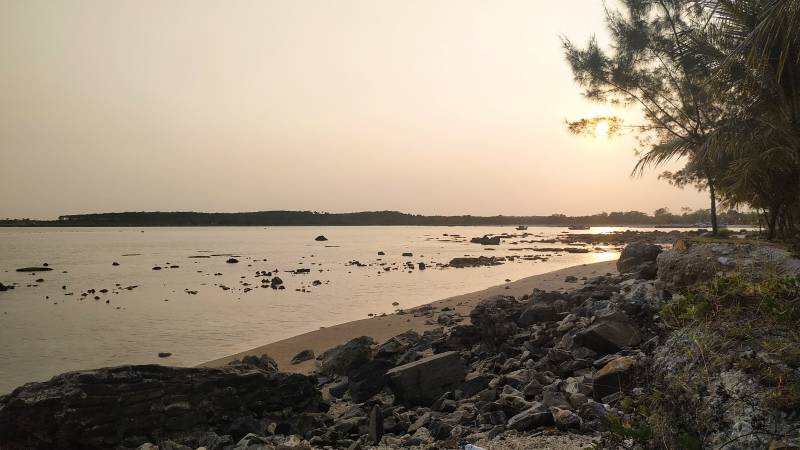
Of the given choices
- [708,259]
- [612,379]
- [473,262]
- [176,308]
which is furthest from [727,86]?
[473,262]

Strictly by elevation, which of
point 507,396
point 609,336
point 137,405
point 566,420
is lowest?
point 137,405

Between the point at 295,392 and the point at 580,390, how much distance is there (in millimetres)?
4196

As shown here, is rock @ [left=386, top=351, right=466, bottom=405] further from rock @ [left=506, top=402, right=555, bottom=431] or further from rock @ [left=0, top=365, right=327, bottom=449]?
rock @ [left=506, top=402, right=555, bottom=431]

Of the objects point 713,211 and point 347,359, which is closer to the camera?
point 347,359

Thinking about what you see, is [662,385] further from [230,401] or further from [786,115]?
[786,115]

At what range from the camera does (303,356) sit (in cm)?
1201

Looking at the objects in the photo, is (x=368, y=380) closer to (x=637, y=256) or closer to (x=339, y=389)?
(x=339, y=389)

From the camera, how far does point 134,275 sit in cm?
3450

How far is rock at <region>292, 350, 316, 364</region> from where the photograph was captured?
1180cm

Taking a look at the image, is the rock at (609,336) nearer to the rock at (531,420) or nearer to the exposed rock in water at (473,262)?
the rock at (531,420)

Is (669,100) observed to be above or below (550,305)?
above

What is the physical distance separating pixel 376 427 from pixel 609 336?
364cm

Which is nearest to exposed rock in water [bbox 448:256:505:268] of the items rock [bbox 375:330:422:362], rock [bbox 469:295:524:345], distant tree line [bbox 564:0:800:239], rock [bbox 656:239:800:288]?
distant tree line [bbox 564:0:800:239]

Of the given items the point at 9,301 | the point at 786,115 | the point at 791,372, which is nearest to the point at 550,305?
the point at 786,115
